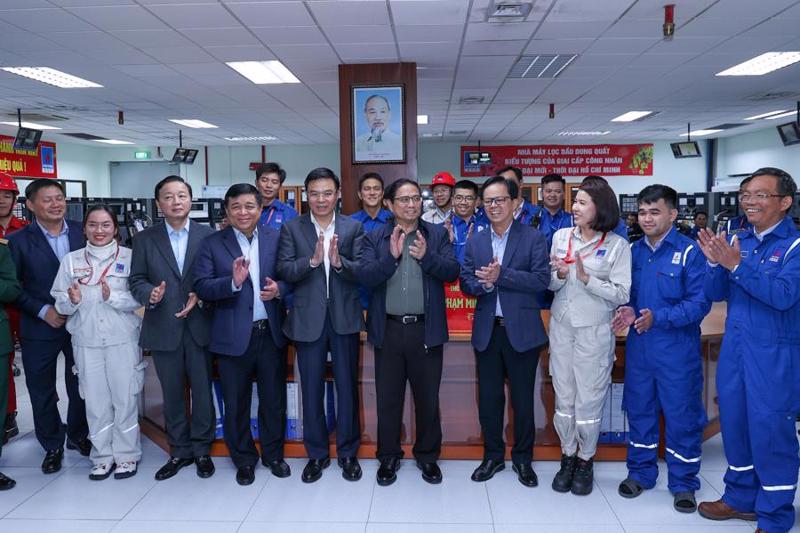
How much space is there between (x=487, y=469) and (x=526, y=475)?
21 centimetres

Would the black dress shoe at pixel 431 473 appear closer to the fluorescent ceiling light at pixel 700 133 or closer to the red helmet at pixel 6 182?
the red helmet at pixel 6 182

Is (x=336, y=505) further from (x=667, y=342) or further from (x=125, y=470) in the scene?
(x=667, y=342)

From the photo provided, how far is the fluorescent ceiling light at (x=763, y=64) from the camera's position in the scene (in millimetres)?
6293

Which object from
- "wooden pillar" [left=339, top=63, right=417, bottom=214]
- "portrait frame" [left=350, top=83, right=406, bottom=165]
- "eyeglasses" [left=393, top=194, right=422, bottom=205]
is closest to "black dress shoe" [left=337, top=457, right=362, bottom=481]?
"eyeglasses" [left=393, top=194, right=422, bottom=205]

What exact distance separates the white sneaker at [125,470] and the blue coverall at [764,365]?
310 cm

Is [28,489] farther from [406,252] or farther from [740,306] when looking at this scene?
[740,306]

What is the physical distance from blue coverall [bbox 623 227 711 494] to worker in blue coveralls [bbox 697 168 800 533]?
16cm

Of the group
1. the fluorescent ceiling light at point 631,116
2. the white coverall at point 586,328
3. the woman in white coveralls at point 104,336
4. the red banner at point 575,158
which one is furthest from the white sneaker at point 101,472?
the red banner at point 575,158

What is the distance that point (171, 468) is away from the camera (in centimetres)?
327

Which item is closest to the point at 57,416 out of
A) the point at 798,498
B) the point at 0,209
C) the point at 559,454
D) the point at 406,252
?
→ the point at 0,209

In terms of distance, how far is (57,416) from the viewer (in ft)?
11.3

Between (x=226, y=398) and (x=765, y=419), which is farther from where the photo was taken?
(x=226, y=398)

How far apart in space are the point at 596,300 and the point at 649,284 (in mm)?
273

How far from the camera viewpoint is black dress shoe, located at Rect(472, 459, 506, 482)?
3.18m
